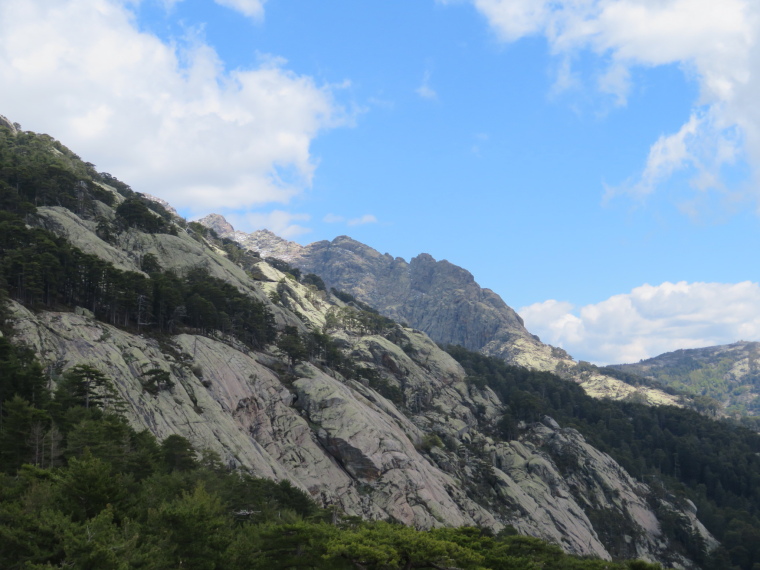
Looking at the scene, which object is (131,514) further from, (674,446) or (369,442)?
(674,446)

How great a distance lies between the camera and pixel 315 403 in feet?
309

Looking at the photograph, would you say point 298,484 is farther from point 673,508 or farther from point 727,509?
point 727,509

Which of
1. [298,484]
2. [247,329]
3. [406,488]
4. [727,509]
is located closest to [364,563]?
[298,484]

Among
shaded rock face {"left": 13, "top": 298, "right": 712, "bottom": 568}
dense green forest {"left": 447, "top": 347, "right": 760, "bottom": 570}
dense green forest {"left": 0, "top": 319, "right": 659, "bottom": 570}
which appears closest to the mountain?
shaded rock face {"left": 13, "top": 298, "right": 712, "bottom": 568}

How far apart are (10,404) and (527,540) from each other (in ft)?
176

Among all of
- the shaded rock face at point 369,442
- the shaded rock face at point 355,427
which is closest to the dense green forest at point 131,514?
the shaded rock face at point 355,427

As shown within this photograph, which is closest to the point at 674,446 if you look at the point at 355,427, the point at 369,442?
the point at 369,442

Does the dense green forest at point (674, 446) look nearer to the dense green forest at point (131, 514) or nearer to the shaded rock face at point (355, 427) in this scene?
the shaded rock face at point (355, 427)

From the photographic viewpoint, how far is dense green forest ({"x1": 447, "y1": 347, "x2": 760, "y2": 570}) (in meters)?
126

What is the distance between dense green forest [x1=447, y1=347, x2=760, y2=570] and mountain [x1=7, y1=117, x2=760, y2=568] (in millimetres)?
635

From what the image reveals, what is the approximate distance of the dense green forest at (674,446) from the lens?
126 m

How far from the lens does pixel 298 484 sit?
253 ft

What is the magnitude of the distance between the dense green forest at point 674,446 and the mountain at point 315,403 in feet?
2.08

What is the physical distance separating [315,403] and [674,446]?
5087 inches
